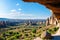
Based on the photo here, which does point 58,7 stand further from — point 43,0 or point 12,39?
point 12,39

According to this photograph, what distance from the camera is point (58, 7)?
A: 13.1 feet

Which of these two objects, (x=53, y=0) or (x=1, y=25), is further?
(x=1, y=25)

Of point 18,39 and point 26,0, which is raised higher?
point 26,0

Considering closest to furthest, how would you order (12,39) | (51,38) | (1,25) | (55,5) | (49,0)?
(49,0)
(55,5)
(51,38)
(12,39)
(1,25)

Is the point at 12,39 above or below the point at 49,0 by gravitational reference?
below

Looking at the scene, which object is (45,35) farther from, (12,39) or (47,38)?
(12,39)

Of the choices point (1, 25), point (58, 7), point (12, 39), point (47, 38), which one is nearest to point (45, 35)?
point (47, 38)

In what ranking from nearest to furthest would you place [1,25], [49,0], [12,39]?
[49,0], [12,39], [1,25]

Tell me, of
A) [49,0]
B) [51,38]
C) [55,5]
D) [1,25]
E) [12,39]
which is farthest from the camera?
[1,25]

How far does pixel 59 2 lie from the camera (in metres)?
3.77

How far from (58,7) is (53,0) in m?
0.43

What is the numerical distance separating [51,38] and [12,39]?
8638 millimetres

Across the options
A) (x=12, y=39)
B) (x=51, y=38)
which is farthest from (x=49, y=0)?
(x=12, y=39)

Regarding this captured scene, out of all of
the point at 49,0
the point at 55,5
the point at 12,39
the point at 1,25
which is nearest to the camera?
the point at 49,0
